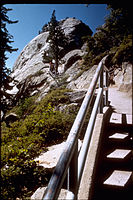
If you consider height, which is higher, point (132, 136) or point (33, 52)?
point (33, 52)

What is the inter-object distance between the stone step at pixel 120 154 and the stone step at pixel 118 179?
19cm

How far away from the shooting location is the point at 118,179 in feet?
6.34

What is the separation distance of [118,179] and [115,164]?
30 cm

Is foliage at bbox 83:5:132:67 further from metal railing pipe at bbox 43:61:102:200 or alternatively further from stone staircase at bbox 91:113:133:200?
metal railing pipe at bbox 43:61:102:200

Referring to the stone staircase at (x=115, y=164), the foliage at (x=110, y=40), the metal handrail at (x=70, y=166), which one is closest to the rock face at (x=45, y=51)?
the foliage at (x=110, y=40)

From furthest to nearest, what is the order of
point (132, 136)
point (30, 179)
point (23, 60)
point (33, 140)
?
point (23, 60) → point (33, 140) → point (30, 179) → point (132, 136)

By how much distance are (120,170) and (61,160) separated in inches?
57.5

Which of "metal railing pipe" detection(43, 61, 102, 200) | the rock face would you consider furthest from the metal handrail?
the rock face

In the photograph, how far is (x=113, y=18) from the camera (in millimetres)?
15477

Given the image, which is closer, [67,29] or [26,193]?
[26,193]

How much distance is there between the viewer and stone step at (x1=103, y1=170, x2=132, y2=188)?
184cm
